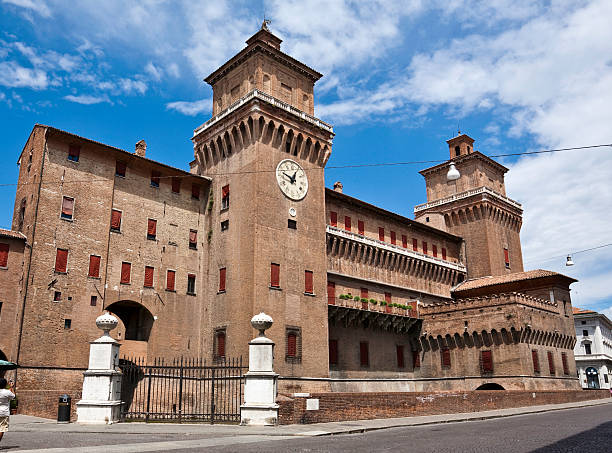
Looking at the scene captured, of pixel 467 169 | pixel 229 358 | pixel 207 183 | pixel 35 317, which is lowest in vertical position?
pixel 229 358

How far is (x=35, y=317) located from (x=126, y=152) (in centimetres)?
1171

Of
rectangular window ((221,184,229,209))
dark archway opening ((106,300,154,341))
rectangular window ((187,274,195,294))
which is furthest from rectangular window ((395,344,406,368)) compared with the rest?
dark archway opening ((106,300,154,341))

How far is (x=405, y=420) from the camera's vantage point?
2295cm

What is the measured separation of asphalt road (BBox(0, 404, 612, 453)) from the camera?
13320mm

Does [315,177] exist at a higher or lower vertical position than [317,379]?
higher

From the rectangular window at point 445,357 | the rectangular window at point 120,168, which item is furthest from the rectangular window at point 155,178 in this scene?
the rectangular window at point 445,357

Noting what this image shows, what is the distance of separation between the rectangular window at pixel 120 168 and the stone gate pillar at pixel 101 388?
1633 centimetres

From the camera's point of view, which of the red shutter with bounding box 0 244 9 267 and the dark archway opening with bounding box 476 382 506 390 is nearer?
the red shutter with bounding box 0 244 9 267

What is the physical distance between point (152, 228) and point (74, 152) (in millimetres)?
6752

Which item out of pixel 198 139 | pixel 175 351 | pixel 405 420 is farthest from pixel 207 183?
pixel 405 420

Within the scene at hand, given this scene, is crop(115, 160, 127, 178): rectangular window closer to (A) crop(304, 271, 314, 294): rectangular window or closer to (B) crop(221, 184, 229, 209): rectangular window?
(B) crop(221, 184, 229, 209): rectangular window

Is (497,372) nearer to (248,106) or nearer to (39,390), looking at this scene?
(248,106)

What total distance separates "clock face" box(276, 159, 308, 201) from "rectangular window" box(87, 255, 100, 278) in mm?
12778

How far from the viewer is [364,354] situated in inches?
1705
